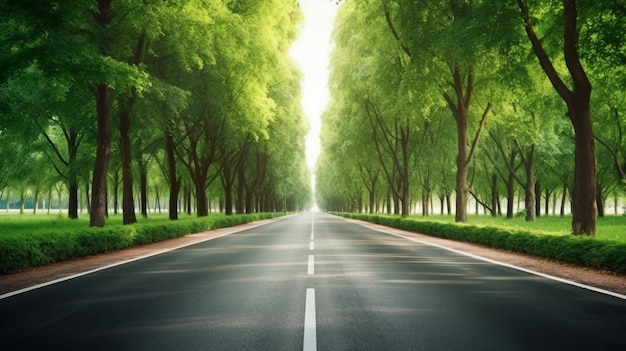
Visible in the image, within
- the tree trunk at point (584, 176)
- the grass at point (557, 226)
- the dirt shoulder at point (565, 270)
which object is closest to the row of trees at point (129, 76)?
the dirt shoulder at point (565, 270)

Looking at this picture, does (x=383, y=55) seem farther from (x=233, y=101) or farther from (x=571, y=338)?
(x=571, y=338)

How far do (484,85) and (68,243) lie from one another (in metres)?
19.0

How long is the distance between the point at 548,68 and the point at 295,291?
1085cm

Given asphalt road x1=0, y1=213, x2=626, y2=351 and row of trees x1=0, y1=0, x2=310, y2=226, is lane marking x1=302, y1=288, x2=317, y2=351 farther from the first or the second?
row of trees x1=0, y1=0, x2=310, y2=226

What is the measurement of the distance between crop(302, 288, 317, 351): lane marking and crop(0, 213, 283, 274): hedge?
22.5 feet

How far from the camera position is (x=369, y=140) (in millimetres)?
41625

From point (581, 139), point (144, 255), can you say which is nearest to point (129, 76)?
point (144, 255)

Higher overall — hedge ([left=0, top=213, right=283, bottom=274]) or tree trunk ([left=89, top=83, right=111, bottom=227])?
tree trunk ([left=89, top=83, right=111, bottom=227])

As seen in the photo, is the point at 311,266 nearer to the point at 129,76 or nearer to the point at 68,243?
the point at 68,243

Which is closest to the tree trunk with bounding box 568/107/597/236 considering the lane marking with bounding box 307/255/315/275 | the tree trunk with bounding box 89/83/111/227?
the lane marking with bounding box 307/255/315/275

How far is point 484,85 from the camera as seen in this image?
75.3ft

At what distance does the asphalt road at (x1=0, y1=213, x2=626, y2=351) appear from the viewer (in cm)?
508

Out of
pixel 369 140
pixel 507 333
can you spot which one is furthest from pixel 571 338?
pixel 369 140

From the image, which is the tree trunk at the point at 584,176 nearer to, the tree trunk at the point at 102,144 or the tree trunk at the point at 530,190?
the tree trunk at the point at 102,144
